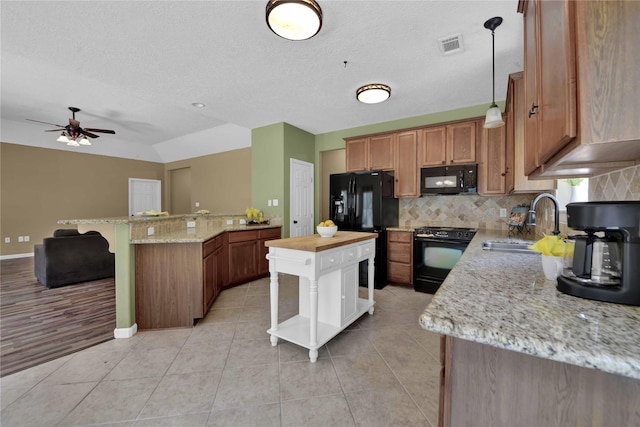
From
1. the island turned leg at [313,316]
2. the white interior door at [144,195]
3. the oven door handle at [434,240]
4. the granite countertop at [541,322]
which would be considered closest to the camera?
the granite countertop at [541,322]

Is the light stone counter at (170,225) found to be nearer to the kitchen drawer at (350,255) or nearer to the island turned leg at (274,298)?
the island turned leg at (274,298)

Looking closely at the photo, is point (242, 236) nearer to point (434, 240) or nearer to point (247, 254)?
point (247, 254)

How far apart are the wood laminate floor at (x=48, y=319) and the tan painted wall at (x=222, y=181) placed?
3038 mm

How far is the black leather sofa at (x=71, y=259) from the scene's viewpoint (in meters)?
3.68

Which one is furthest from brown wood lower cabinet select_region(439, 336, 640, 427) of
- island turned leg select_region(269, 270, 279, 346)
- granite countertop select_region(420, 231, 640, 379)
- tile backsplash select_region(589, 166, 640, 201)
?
island turned leg select_region(269, 270, 279, 346)

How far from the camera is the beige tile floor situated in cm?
145

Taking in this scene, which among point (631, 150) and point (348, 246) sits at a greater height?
point (631, 150)

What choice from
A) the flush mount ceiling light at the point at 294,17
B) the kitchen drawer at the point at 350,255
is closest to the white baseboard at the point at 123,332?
the kitchen drawer at the point at 350,255

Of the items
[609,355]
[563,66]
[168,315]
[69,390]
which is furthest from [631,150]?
[168,315]

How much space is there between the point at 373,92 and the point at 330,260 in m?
2.07

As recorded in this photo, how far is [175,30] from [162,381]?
2.71 metres

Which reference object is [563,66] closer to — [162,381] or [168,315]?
[162,381]

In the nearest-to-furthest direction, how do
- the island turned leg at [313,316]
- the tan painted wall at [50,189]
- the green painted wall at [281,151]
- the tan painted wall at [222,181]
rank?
the island turned leg at [313,316], the green painted wall at [281,151], the tan painted wall at [50,189], the tan painted wall at [222,181]

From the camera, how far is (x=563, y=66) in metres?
0.69
